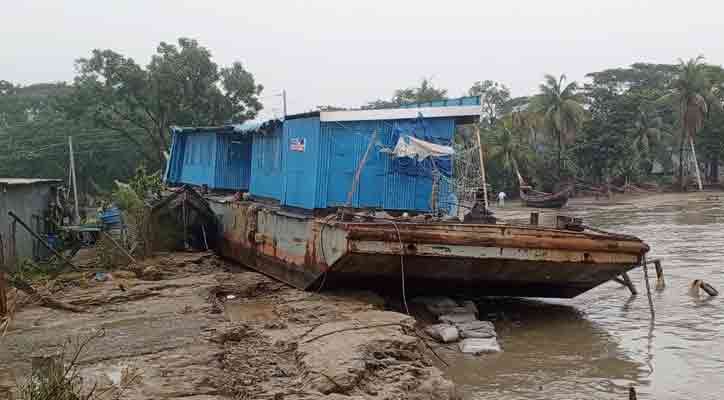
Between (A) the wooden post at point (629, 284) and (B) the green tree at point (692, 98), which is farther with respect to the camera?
(B) the green tree at point (692, 98)

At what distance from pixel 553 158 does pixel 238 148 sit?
94.3ft

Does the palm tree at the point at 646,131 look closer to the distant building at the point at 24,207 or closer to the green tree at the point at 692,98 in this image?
the green tree at the point at 692,98

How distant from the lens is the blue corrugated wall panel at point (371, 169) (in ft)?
34.1

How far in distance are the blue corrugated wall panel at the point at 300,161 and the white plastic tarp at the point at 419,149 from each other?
1.43m

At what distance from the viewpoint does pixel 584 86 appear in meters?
49.8

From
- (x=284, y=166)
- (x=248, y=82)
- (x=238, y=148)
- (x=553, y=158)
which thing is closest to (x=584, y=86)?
(x=553, y=158)

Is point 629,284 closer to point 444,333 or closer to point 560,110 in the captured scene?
point 444,333

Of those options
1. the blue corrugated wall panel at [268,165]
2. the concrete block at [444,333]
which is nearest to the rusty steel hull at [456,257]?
the concrete block at [444,333]

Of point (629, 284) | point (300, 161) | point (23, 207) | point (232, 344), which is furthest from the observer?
point (23, 207)

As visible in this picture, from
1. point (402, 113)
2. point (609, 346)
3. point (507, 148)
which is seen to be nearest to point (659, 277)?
point (609, 346)

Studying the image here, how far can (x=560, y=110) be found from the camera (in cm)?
4019

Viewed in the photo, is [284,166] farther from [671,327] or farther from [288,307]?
[671,327]

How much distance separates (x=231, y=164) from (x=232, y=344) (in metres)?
11.4

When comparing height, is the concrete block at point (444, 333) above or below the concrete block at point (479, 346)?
above
